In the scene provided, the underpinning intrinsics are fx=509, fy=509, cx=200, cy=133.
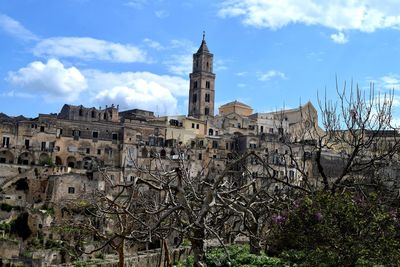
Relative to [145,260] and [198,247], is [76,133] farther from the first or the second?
[198,247]

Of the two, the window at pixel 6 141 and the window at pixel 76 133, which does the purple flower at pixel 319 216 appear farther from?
the window at pixel 76 133

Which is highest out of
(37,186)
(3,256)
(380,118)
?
(380,118)

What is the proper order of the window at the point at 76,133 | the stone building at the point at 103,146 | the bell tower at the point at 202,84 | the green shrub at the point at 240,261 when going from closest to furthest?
1. the green shrub at the point at 240,261
2. the stone building at the point at 103,146
3. the window at the point at 76,133
4. the bell tower at the point at 202,84

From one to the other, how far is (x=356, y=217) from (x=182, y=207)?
13.5 ft

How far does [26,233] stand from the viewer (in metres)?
47.1

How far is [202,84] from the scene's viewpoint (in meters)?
92.1

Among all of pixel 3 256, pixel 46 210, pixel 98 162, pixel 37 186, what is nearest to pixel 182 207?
pixel 3 256

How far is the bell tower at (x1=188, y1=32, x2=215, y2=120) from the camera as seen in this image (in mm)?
91625

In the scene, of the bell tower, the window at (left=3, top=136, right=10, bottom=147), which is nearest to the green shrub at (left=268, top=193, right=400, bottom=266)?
the window at (left=3, top=136, right=10, bottom=147)

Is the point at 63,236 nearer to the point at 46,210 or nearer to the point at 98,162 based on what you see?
the point at 46,210

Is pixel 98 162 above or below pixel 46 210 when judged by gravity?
above

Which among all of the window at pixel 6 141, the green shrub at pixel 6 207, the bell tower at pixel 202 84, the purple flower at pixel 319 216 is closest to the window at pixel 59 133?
the window at pixel 6 141

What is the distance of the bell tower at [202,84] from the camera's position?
91.6 meters

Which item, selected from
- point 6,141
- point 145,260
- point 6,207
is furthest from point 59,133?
point 145,260
